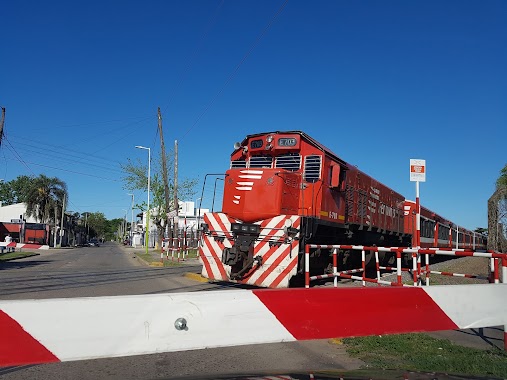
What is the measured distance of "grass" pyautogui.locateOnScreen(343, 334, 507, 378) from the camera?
430cm

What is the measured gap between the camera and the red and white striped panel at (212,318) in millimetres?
2494

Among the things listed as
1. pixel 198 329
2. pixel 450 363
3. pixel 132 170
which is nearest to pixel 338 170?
pixel 450 363

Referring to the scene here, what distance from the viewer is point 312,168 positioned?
35.9 feet

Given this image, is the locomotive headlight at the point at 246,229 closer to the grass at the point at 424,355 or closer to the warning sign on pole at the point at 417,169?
the warning sign on pole at the point at 417,169

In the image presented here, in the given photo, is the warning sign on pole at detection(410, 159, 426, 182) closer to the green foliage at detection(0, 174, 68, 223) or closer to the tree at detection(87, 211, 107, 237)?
the green foliage at detection(0, 174, 68, 223)

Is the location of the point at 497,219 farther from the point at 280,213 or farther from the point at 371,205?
the point at 280,213

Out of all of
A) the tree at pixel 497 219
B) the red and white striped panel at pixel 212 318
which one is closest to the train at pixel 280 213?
the red and white striped panel at pixel 212 318

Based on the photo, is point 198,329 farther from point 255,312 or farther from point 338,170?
point 338,170

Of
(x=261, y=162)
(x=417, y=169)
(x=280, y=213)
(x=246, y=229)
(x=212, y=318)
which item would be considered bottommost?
(x=212, y=318)

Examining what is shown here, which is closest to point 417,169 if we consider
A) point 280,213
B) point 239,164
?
point 280,213

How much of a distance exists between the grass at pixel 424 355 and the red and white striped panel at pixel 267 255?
3.65m

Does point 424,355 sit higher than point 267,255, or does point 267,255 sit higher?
point 267,255

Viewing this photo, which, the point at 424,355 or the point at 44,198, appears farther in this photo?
the point at 44,198

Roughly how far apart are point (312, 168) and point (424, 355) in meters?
6.52
